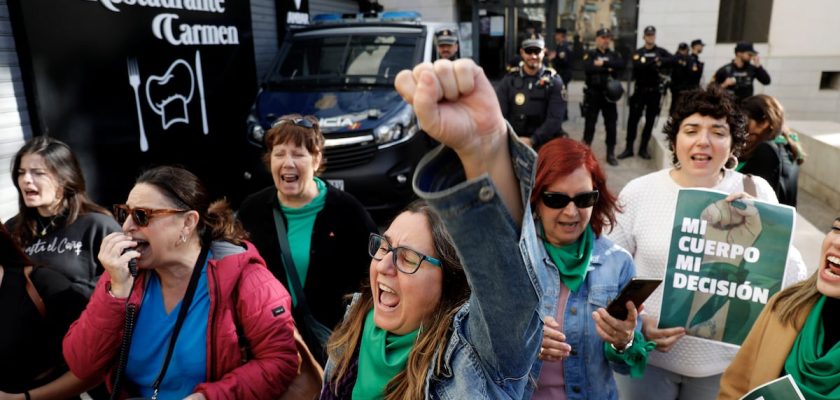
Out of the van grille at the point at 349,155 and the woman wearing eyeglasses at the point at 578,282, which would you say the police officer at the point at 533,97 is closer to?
the van grille at the point at 349,155

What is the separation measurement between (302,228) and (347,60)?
474 cm

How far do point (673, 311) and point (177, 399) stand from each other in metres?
1.93

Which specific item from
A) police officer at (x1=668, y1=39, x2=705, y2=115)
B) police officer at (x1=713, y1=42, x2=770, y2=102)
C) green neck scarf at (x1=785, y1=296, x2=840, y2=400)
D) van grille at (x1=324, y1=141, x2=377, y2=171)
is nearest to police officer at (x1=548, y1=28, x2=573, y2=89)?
police officer at (x1=668, y1=39, x2=705, y2=115)

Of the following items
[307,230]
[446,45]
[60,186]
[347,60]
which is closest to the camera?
[60,186]

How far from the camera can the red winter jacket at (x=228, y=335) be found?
2115mm

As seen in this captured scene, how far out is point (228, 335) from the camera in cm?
216

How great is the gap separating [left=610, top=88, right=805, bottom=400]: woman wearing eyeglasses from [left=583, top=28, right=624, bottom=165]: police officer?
681cm

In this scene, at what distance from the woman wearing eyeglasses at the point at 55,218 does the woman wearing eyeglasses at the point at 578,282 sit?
2161 mm

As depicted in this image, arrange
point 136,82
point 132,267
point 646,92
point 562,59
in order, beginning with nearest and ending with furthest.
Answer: point 132,267 < point 136,82 < point 646,92 < point 562,59

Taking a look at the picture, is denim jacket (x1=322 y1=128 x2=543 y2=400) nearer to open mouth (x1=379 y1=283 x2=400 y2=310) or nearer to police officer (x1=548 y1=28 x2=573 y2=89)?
open mouth (x1=379 y1=283 x2=400 y2=310)

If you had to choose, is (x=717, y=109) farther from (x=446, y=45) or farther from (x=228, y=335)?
(x=446, y=45)

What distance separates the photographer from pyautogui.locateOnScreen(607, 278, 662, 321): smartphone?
1.91m

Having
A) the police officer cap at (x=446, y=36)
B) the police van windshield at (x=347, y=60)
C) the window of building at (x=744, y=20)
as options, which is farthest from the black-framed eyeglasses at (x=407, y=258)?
the window of building at (x=744, y=20)

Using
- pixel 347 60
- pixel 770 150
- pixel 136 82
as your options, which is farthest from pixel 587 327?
pixel 347 60
